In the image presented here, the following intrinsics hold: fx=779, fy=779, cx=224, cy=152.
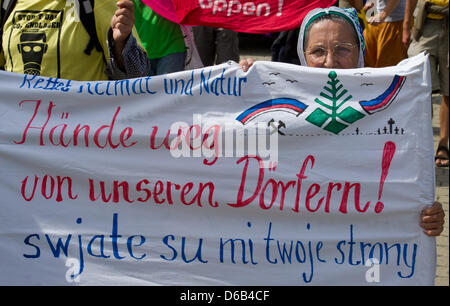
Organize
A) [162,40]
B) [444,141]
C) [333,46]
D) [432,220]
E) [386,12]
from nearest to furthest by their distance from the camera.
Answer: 1. [432,220]
2. [333,46]
3. [162,40]
4. [386,12]
5. [444,141]

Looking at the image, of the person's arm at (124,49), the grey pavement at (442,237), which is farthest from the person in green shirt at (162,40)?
the grey pavement at (442,237)

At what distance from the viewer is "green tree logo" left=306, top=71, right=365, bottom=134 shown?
2.93 metres

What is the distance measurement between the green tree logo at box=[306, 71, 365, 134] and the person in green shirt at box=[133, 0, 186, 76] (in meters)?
2.30

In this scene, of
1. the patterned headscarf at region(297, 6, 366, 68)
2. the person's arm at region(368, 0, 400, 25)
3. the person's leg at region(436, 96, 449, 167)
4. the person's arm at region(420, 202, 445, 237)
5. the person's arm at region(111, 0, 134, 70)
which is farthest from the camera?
the person's leg at region(436, 96, 449, 167)

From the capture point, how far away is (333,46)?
10.8 feet

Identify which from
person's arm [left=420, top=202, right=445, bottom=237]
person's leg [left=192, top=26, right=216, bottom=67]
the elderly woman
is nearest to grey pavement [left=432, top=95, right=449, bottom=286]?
person's arm [left=420, top=202, right=445, bottom=237]

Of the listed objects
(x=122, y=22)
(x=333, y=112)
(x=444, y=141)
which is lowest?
(x=444, y=141)

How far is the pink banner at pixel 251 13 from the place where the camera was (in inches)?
181

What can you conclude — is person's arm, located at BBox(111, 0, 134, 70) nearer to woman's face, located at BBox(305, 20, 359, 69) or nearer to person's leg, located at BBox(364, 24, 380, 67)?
woman's face, located at BBox(305, 20, 359, 69)

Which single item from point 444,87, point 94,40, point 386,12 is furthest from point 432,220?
point 444,87

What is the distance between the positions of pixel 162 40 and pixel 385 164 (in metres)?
2.61

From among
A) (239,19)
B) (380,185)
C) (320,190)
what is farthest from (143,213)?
(239,19)

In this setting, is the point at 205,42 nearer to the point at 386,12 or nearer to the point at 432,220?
the point at 386,12
